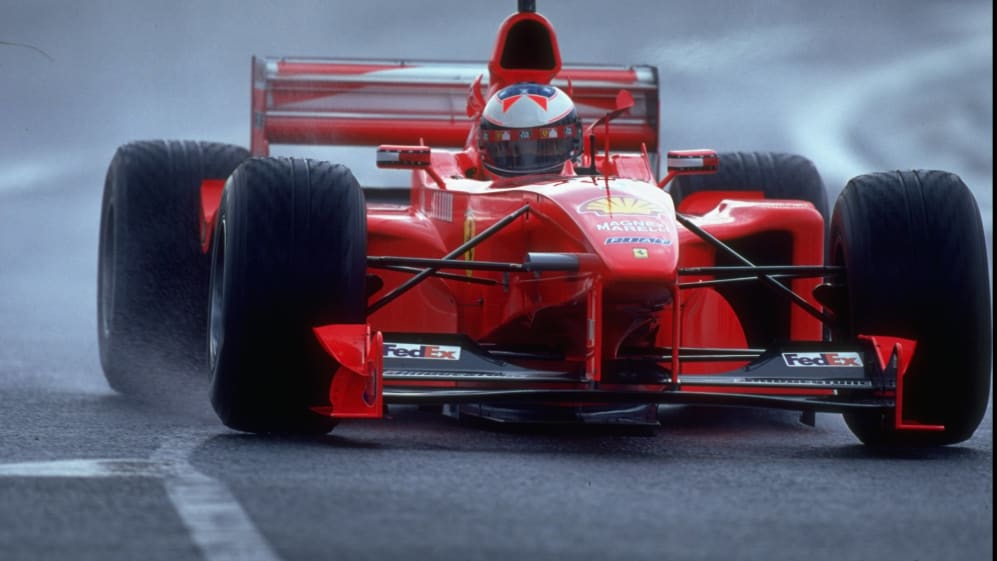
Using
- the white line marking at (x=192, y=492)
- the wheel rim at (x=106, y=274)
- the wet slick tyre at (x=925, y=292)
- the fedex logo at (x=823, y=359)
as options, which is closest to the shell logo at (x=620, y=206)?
the fedex logo at (x=823, y=359)

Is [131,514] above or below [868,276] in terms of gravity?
below

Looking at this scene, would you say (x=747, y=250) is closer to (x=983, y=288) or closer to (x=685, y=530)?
(x=983, y=288)

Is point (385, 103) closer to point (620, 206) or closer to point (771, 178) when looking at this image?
point (771, 178)

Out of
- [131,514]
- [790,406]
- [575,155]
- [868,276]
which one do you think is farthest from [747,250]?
[131,514]

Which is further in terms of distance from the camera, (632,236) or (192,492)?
(632,236)

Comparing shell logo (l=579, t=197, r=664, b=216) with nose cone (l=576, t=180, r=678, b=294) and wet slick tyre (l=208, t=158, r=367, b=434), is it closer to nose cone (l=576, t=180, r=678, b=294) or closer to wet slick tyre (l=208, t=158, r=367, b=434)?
nose cone (l=576, t=180, r=678, b=294)

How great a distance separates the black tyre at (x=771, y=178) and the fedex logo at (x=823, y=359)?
312 cm

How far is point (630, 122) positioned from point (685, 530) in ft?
21.5

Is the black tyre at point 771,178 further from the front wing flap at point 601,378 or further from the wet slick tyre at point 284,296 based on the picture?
the wet slick tyre at point 284,296

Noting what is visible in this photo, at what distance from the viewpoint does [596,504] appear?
4.83 m

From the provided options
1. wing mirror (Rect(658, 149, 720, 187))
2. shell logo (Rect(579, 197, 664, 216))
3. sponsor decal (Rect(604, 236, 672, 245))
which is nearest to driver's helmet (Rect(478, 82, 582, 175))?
wing mirror (Rect(658, 149, 720, 187))

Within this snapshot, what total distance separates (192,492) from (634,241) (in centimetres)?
220

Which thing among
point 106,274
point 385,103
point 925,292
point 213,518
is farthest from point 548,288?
point 385,103

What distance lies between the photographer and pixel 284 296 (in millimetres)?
6332
